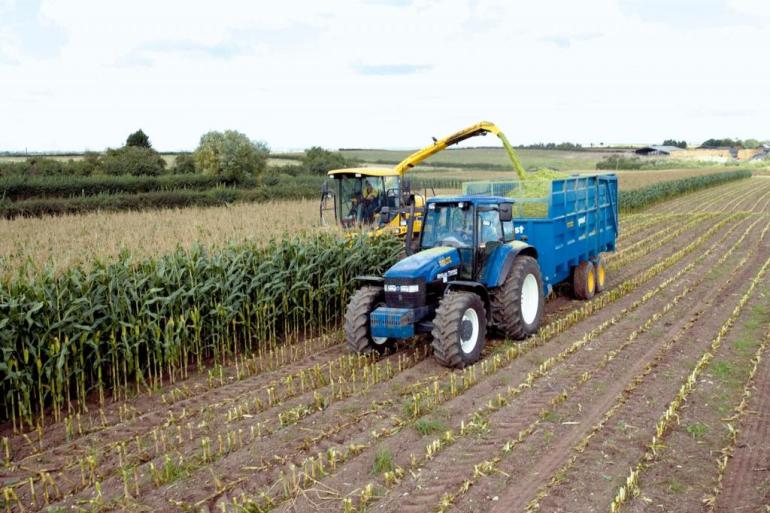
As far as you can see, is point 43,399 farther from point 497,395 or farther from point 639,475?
point 639,475

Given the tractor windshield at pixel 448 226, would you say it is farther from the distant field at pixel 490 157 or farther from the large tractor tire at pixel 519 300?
the distant field at pixel 490 157

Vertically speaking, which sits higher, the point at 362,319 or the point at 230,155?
the point at 230,155

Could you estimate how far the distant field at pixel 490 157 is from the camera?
234 ft

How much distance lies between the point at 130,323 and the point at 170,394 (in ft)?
3.40

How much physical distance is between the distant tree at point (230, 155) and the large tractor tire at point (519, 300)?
3069 centimetres

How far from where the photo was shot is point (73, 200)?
26.7 m

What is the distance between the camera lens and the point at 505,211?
851cm

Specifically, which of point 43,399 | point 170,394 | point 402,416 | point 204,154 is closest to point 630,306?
point 402,416

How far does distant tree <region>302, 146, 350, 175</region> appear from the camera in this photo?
48844 millimetres

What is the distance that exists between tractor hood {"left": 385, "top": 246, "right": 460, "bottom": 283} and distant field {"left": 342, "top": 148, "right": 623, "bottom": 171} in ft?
197

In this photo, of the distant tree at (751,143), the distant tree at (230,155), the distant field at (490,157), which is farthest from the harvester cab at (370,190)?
the distant tree at (751,143)

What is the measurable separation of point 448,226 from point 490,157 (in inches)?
2745

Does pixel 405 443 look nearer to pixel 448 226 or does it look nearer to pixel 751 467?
pixel 751 467

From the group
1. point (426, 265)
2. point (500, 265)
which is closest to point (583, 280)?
point (500, 265)
